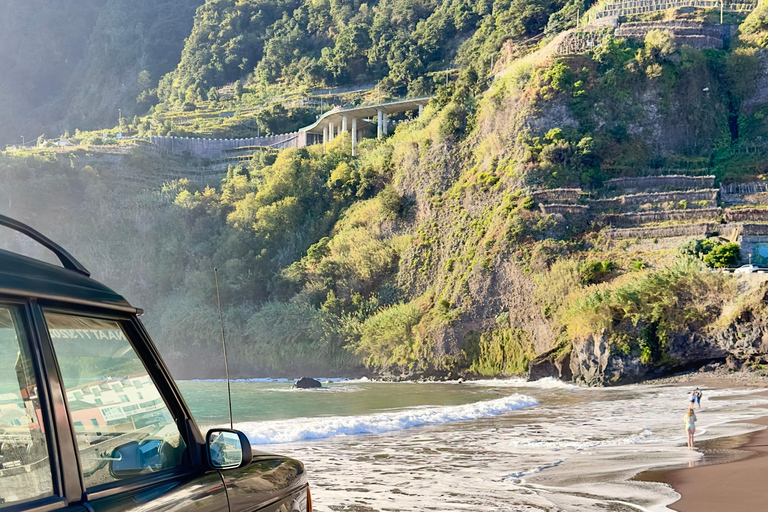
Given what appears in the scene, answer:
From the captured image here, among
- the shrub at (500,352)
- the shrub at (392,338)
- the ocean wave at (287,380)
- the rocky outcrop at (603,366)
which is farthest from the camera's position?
the ocean wave at (287,380)

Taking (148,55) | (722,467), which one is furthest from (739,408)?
(148,55)

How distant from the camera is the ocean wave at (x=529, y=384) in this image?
32.5m

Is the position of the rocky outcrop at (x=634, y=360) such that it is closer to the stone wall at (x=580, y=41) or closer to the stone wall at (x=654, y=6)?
the stone wall at (x=580, y=41)

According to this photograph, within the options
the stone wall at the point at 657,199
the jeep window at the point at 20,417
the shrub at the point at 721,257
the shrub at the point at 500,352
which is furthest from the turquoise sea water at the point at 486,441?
the stone wall at the point at 657,199

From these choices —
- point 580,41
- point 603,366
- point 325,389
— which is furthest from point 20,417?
point 580,41

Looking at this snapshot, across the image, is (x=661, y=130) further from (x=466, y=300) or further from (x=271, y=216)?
(x=271, y=216)

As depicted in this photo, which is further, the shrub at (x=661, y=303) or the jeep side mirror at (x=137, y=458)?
the shrub at (x=661, y=303)

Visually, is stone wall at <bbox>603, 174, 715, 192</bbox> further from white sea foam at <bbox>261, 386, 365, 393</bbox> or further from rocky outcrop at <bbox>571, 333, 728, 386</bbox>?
white sea foam at <bbox>261, 386, 365, 393</bbox>

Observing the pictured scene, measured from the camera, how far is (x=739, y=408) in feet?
67.6

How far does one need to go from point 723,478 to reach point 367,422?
10555mm

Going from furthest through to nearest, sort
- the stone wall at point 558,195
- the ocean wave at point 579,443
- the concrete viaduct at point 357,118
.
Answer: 1. the concrete viaduct at point 357,118
2. the stone wall at point 558,195
3. the ocean wave at point 579,443

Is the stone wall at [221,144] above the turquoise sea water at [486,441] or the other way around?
above

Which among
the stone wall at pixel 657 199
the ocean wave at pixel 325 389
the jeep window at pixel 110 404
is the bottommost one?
the ocean wave at pixel 325 389

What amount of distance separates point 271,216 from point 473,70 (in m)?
18.5
